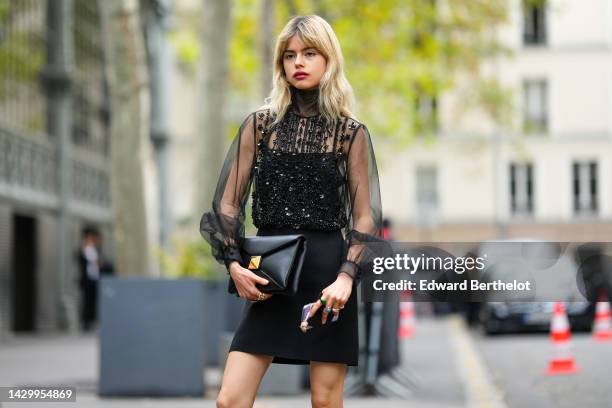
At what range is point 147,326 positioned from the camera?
1052 centimetres

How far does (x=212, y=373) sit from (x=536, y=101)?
4207cm

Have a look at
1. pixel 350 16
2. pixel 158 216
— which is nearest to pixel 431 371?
pixel 350 16

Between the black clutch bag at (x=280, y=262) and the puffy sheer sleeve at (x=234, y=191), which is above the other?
the puffy sheer sleeve at (x=234, y=191)

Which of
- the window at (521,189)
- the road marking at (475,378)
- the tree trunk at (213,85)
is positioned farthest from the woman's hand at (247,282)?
the window at (521,189)

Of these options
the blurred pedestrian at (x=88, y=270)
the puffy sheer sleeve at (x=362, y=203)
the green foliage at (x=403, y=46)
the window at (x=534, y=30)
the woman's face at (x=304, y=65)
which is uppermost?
the window at (x=534, y=30)

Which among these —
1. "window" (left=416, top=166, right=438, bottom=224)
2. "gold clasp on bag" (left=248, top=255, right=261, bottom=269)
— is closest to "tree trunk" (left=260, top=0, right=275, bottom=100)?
"gold clasp on bag" (left=248, top=255, right=261, bottom=269)

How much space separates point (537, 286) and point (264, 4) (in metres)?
15.8

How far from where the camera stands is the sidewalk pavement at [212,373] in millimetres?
10203

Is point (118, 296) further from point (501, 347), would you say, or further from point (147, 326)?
point (501, 347)

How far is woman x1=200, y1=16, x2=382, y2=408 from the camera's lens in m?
4.52

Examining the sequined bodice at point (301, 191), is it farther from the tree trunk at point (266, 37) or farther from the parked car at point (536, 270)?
the tree trunk at point (266, 37)

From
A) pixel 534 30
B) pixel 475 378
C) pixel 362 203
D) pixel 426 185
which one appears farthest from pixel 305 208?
pixel 534 30

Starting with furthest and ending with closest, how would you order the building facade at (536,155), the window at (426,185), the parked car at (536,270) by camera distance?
the window at (426,185)
the building facade at (536,155)
the parked car at (536,270)

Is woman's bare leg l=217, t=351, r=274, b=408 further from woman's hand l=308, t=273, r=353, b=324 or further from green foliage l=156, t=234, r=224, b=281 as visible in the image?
green foliage l=156, t=234, r=224, b=281
